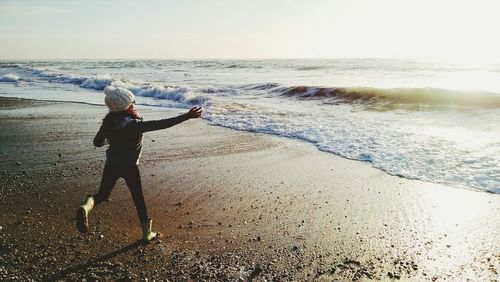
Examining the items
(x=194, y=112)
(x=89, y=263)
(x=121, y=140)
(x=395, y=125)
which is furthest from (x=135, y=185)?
(x=395, y=125)

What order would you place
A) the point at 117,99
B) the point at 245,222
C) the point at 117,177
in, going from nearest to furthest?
the point at 117,99, the point at 117,177, the point at 245,222

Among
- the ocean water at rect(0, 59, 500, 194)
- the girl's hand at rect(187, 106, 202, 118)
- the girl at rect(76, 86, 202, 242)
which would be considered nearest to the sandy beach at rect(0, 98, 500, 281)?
the girl at rect(76, 86, 202, 242)

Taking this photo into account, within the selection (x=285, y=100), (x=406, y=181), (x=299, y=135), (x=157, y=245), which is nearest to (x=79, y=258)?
(x=157, y=245)

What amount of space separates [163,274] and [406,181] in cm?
441

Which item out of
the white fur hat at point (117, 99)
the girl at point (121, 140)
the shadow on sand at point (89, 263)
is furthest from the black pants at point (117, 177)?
the white fur hat at point (117, 99)

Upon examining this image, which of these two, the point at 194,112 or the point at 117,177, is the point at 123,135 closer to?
the point at 117,177

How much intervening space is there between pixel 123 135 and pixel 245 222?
193 cm

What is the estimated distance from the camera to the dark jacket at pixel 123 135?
392 cm

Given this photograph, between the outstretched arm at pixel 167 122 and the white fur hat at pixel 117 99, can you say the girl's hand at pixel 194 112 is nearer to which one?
the outstretched arm at pixel 167 122

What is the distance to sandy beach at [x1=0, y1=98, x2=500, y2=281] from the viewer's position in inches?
153

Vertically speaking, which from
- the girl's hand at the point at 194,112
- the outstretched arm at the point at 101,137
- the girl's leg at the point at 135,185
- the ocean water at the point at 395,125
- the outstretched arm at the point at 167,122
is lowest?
the ocean water at the point at 395,125

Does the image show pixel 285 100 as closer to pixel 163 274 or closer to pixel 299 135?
pixel 299 135

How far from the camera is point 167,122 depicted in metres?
3.72

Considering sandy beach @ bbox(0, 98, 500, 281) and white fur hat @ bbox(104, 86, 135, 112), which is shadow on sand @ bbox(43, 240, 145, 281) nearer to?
sandy beach @ bbox(0, 98, 500, 281)
